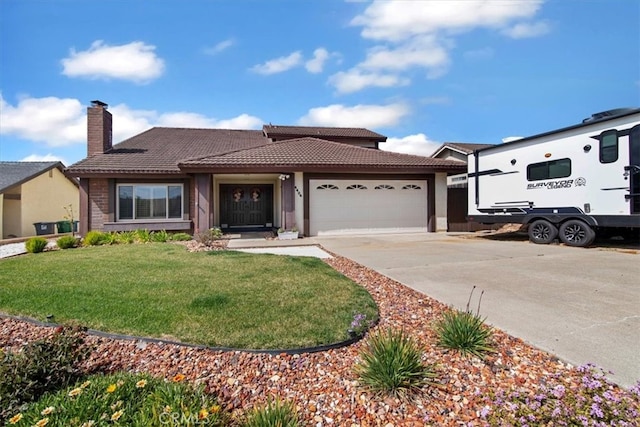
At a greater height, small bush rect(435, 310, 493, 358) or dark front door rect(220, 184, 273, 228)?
dark front door rect(220, 184, 273, 228)

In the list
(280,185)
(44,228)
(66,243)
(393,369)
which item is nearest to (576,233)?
(393,369)

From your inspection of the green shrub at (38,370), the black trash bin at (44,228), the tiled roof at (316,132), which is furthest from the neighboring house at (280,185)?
the green shrub at (38,370)

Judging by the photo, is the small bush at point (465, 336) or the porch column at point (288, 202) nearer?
the small bush at point (465, 336)

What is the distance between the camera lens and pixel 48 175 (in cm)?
1953

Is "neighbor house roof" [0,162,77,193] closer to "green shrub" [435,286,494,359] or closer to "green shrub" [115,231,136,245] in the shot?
"green shrub" [115,231,136,245]

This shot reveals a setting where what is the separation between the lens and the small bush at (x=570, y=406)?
212cm

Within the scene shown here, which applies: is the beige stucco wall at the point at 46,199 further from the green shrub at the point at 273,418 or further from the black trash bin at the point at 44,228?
the green shrub at the point at 273,418

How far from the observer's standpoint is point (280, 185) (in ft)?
45.3

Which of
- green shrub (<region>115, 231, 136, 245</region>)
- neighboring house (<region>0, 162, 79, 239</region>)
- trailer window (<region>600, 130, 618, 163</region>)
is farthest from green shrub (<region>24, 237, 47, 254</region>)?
trailer window (<region>600, 130, 618, 163</region>)

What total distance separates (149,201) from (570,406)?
48.2ft

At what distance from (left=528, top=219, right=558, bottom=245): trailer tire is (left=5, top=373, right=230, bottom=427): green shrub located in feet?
37.8

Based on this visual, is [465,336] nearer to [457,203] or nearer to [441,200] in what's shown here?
[441,200]

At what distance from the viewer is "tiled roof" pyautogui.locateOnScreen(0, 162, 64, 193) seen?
54.6 ft

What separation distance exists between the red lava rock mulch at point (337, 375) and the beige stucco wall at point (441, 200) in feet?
38.2
